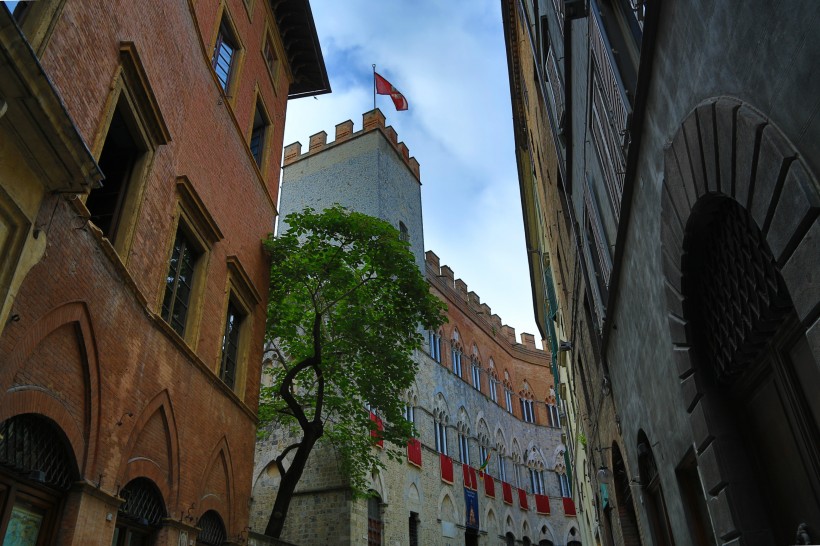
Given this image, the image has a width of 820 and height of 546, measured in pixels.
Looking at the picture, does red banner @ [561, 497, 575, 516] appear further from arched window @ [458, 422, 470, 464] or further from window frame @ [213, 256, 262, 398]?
window frame @ [213, 256, 262, 398]

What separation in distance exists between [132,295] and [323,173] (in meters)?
24.4

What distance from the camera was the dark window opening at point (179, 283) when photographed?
7922 millimetres

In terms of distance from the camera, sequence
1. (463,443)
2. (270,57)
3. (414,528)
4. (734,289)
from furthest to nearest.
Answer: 1. (463,443)
2. (414,528)
3. (270,57)
4. (734,289)

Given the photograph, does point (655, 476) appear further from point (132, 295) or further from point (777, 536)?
point (132, 295)

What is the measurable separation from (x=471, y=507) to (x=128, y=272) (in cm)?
2455

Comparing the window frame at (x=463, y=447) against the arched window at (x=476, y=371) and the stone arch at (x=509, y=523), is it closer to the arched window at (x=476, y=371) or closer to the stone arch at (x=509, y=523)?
the arched window at (x=476, y=371)

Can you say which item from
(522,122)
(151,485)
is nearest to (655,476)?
(151,485)

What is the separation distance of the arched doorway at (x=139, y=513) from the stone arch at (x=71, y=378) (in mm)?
1057

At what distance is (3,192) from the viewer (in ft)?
13.2

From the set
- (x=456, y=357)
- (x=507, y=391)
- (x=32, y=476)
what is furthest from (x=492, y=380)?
(x=32, y=476)

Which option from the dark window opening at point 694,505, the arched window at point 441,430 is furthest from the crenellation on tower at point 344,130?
the dark window opening at point 694,505

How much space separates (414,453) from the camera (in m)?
23.8

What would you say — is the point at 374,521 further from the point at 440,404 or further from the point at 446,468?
the point at 440,404

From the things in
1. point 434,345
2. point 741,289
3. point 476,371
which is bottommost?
point 741,289
